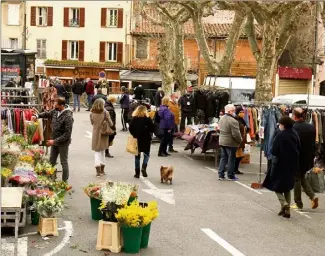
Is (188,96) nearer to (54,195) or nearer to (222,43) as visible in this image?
(54,195)

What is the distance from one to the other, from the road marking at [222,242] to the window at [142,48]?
4726cm

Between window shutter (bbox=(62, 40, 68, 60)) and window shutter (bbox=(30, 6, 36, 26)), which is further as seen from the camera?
window shutter (bbox=(30, 6, 36, 26))

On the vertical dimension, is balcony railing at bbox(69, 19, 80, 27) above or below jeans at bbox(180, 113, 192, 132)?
above

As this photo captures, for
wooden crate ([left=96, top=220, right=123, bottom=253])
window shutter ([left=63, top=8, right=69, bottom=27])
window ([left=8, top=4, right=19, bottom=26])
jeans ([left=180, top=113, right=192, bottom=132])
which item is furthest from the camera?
window ([left=8, top=4, right=19, bottom=26])

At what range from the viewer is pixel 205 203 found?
14.0m

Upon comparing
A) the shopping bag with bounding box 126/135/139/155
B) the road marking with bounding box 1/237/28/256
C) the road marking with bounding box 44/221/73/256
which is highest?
the shopping bag with bounding box 126/135/139/155

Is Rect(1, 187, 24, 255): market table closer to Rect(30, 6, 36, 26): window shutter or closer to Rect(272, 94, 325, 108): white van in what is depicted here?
Rect(272, 94, 325, 108): white van

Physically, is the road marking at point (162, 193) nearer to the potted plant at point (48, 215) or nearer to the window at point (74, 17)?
the potted plant at point (48, 215)

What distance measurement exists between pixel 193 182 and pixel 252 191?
1.56m

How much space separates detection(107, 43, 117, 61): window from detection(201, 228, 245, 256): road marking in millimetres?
47999

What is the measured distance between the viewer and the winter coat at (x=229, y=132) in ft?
54.0

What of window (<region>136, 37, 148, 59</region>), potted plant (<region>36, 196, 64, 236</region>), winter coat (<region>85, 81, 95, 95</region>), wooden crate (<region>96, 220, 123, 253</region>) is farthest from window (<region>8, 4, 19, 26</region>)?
wooden crate (<region>96, 220, 123, 253</region>)

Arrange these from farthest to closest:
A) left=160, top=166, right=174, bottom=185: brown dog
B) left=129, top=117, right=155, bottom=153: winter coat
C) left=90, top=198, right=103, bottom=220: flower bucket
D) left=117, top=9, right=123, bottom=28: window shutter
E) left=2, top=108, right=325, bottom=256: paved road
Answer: left=117, top=9, right=123, bottom=28: window shutter < left=129, top=117, right=155, bottom=153: winter coat < left=160, top=166, right=174, bottom=185: brown dog < left=90, top=198, right=103, bottom=220: flower bucket < left=2, top=108, right=325, bottom=256: paved road

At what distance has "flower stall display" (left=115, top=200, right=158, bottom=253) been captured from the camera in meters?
9.74
